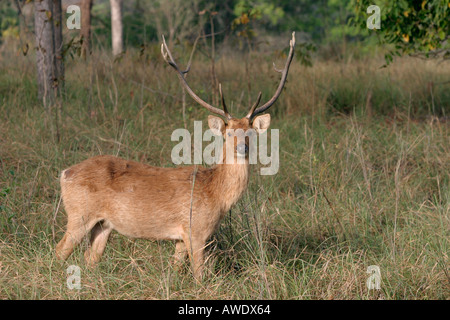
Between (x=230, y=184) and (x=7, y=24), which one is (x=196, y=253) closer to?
(x=230, y=184)

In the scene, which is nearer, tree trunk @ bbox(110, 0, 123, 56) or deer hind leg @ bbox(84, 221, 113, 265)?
deer hind leg @ bbox(84, 221, 113, 265)

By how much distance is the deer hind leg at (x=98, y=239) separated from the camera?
444cm

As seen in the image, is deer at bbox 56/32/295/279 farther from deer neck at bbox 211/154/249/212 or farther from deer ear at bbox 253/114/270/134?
deer ear at bbox 253/114/270/134

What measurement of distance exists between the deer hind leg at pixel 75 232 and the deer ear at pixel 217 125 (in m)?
1.06

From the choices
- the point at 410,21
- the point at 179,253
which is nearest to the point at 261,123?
the point at 179,253

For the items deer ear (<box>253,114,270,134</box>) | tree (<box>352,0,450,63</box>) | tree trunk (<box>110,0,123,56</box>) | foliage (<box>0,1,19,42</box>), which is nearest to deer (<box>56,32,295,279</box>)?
deer ear (<box>253,114,270,134</box>)

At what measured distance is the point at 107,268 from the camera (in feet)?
14.1

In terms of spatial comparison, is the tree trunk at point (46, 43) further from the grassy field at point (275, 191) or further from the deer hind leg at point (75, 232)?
the deer hind leg at point (75, 232)

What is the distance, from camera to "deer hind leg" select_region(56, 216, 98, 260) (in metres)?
4.28

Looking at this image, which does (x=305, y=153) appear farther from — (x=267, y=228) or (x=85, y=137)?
(x=85, y=137)

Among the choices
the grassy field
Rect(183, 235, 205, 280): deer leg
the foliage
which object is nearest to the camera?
the grassy field

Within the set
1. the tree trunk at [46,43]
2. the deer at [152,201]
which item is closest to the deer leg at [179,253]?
the deer at [152,201]

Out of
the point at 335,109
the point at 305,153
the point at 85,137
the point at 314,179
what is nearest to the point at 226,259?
the point at 314,179

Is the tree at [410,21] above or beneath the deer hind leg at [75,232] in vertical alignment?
above
